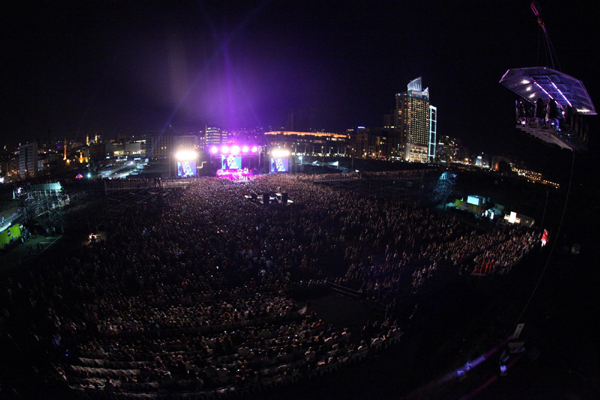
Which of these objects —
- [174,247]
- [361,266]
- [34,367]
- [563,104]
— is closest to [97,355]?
[34,367]

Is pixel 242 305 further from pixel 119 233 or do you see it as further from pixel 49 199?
pixel 49 199

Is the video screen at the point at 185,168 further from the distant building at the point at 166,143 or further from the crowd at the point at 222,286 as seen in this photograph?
the distant building at the point at 166,143

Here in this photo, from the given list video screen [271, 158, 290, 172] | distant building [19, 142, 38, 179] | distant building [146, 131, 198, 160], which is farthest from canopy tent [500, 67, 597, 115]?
distant building [146, 131, 198, 160]

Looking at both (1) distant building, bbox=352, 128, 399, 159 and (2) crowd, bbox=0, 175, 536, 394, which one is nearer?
(2) crowd, bbox=0, 175, 536, 394

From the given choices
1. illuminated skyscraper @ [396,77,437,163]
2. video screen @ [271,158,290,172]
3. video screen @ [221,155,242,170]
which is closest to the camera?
video screen @ [271,158,290,172]

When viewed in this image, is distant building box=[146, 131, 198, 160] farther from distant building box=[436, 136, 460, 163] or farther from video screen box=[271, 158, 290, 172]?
distant building box=[436, 136, 460, 163]

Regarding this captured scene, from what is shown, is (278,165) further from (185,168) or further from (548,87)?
(548,87)

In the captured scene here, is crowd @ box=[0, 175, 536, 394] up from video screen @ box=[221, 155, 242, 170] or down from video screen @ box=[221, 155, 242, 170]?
down
